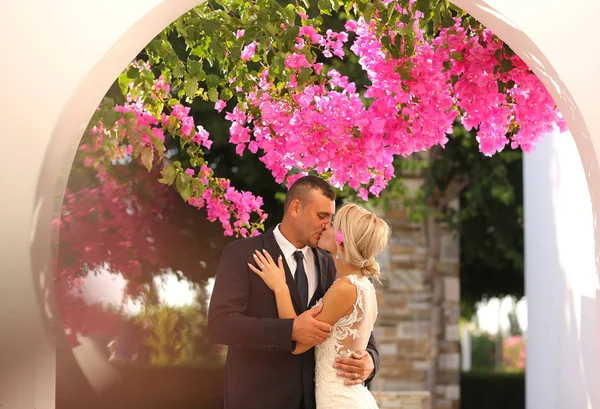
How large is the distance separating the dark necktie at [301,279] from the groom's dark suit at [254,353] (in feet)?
0.23

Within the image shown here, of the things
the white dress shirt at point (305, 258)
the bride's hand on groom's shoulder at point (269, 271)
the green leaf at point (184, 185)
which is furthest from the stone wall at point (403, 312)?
the bride's hand on groom's shoulder at point (269, 271)

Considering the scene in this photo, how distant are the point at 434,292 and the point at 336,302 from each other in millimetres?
6430

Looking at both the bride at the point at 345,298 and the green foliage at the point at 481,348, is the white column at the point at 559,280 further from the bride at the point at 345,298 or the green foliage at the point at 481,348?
the green foliage at the point at 481,348

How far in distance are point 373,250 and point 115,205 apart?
3.16 metres

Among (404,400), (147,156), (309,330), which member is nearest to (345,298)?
(309,330)

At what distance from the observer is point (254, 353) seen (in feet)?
12.0

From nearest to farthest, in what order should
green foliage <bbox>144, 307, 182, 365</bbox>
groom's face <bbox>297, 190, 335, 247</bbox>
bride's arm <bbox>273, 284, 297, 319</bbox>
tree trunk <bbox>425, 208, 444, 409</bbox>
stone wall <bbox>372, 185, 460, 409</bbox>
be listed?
bride's arm <bbox>273, 284, 297, 319</bbox>
groom's face <bbox>297, 190, 335, 247</bbox>
green foliage <bbox>144, 307, 182, 365</bbox>
stone wall <bbox>372, 185, 460, 409</bbox>
tree trunk <bbox>425, 208, 444, 409</bbox>

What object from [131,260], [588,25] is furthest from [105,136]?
[131,260]

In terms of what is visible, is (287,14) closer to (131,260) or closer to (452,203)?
(131,260)

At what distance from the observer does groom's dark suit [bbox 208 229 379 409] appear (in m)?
3.53

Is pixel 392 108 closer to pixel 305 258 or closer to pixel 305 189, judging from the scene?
pixel 305 189

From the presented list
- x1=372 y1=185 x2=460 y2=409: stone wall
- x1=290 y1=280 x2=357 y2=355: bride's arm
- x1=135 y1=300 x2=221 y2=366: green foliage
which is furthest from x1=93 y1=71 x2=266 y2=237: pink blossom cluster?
x1=372 y1=185 x2=460 y2=409: stone wall

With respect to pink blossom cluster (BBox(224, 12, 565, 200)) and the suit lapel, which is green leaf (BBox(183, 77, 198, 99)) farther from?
the suit lapel

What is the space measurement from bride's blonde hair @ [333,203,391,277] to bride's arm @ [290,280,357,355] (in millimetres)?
119
